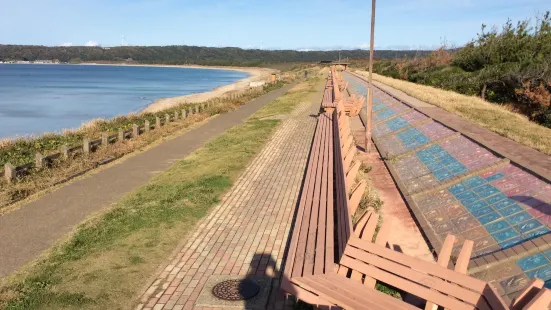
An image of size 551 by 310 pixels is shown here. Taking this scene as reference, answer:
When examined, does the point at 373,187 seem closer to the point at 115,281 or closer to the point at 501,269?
the point at 501,269

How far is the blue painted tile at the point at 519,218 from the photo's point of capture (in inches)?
280

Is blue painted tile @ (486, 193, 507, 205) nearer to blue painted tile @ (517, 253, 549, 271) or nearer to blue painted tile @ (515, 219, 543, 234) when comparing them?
blue painted tile @ (515, 219, 543, 234)

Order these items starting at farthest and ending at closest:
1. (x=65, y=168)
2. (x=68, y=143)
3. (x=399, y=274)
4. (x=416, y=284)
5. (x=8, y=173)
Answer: (x=68, y=143), (x=65, y=168), (x=8, y=173), (x=399, y=274), (x=416, y=284)

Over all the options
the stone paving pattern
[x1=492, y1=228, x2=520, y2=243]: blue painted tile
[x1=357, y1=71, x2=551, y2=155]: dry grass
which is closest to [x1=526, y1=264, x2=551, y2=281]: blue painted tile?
the stone paving pattern

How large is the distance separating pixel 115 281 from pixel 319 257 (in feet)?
9.77

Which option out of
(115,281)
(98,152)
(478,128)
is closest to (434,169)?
(478,128)

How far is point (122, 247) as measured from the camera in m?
7.26

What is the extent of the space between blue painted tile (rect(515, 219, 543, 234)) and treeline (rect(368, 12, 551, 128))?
50.3ft

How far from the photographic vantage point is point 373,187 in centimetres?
1041

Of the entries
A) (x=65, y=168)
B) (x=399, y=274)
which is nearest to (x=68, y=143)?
(x=65, y=168)

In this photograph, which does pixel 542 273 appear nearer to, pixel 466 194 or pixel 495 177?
pixel 466 194

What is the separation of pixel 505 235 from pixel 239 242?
4.30 metres

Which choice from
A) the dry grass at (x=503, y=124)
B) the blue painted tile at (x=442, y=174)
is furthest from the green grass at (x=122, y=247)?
the dry grass at (x=503, y=124)

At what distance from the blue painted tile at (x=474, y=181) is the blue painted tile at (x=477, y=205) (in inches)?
32.9
